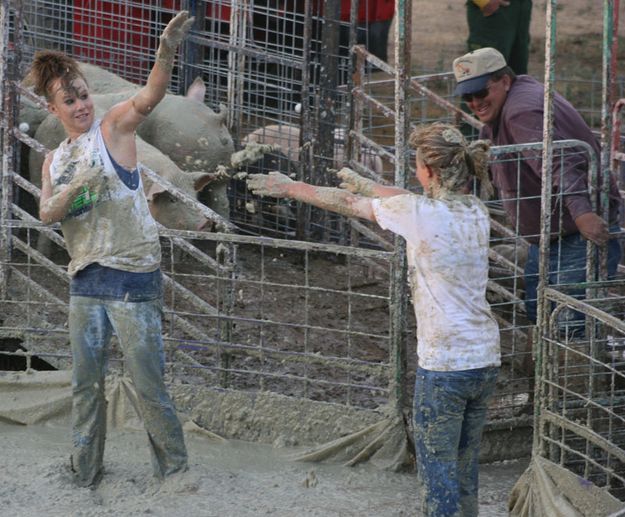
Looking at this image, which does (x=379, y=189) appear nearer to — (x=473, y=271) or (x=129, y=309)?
(x=473, y=271)

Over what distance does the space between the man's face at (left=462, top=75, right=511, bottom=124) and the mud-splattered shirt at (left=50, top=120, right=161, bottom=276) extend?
6.43 ft

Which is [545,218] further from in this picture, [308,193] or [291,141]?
[291,141]

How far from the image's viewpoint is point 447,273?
15.1 ft

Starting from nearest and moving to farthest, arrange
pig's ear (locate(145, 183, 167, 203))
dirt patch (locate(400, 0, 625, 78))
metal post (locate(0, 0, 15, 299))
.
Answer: metal post (locate(0, 0, 15, 299))
pig's ear (locate(145, 183, 167, 203))
dirt patch (locate(400, 0, 625, 78))

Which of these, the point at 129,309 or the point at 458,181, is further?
the point at 129,309

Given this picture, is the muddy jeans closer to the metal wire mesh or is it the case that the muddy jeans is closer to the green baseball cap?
the metal wire mesh

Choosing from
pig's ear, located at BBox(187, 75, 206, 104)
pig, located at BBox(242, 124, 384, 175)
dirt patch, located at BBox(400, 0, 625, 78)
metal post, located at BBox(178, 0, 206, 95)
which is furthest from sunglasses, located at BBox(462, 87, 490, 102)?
dirt patch, located at BBox(400, 0, 625, 78)

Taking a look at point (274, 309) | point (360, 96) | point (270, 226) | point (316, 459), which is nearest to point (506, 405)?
point (316, 459)

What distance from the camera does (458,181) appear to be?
15.4 feet

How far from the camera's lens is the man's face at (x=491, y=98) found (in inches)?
254

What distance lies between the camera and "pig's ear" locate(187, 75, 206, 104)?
9344mm

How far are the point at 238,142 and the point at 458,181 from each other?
5.12 m

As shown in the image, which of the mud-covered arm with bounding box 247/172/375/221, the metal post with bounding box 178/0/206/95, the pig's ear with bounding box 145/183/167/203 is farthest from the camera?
the metal post with bounding box 178/0/206/95

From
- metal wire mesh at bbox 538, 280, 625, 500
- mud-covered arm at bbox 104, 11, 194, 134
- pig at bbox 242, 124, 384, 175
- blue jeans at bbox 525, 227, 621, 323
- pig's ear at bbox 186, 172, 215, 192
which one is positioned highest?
mud-covered arm at bbox 104, 11, 194, 134
